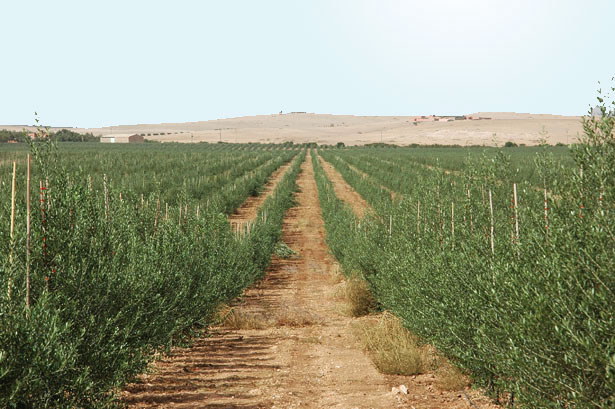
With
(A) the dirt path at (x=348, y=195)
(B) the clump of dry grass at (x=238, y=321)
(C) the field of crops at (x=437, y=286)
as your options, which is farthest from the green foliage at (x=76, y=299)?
(A) the dirt path at (x=348, y=195)

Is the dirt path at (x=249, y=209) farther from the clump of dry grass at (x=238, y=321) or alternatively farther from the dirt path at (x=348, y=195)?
the clump of dry grass at (x=238, y=321)

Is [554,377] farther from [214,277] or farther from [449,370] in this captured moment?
[214,277]

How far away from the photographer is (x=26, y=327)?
19.7 ft

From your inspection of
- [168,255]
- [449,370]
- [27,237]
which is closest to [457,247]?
[449,370]

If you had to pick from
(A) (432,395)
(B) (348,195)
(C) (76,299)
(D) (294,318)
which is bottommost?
(D) (294,318)

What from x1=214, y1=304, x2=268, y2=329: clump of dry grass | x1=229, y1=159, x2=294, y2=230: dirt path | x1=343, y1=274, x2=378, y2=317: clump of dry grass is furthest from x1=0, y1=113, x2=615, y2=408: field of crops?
x1=229, y1=159, x2=294, y2=230: dirt path

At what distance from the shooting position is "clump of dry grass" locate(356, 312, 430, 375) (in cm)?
1061

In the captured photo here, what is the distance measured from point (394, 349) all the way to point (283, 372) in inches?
83.9

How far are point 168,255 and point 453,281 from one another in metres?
5.42

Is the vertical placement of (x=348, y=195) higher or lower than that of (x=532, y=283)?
lower

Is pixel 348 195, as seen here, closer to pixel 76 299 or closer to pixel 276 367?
pixel 276 367

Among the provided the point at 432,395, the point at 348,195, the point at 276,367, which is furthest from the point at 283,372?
the point at 348,195

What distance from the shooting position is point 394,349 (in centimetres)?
1085

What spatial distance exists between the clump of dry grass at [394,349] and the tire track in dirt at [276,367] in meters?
0.26
